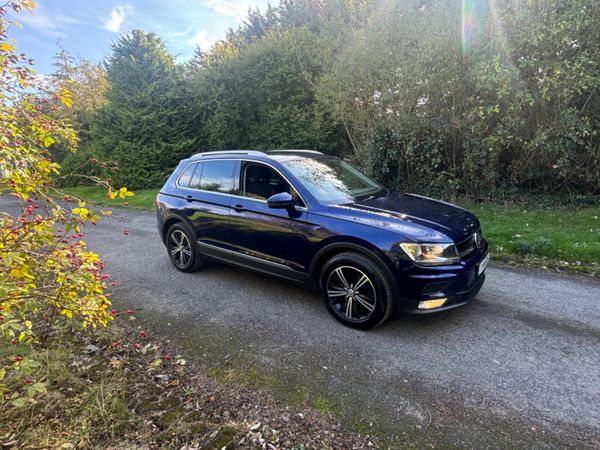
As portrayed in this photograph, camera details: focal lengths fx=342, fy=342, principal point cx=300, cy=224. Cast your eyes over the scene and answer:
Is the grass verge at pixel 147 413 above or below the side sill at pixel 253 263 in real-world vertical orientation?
below

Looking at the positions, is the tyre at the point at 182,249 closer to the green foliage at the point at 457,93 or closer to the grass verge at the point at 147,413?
the grass verge at the point at 147,413

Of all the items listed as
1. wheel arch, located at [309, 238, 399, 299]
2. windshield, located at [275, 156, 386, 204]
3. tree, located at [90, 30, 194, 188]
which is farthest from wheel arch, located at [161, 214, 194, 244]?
tree, located at [90, 30, 194, 188]

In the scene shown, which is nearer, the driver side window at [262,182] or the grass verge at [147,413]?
the grass verge at [147,413]

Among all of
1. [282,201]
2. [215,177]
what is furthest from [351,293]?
[215,177]

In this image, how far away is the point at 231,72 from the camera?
14.8 meters

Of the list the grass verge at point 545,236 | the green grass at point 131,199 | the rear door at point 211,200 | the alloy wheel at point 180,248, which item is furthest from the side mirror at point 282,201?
the green grass at point 131,199

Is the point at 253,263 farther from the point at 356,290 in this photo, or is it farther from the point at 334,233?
the point at 356,290

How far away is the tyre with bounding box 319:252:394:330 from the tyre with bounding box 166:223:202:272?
2.28 metres

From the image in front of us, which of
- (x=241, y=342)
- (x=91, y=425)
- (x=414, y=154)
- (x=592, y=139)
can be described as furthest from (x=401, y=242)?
(x=592, y=139)

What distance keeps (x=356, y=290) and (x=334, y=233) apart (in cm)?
61

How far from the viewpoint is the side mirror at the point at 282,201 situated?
3.66 meters

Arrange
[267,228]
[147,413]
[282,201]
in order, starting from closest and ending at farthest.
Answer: [147,413] < [282,201] < [267,228]

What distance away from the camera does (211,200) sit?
4.70m

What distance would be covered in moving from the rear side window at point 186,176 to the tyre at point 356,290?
273 cm
